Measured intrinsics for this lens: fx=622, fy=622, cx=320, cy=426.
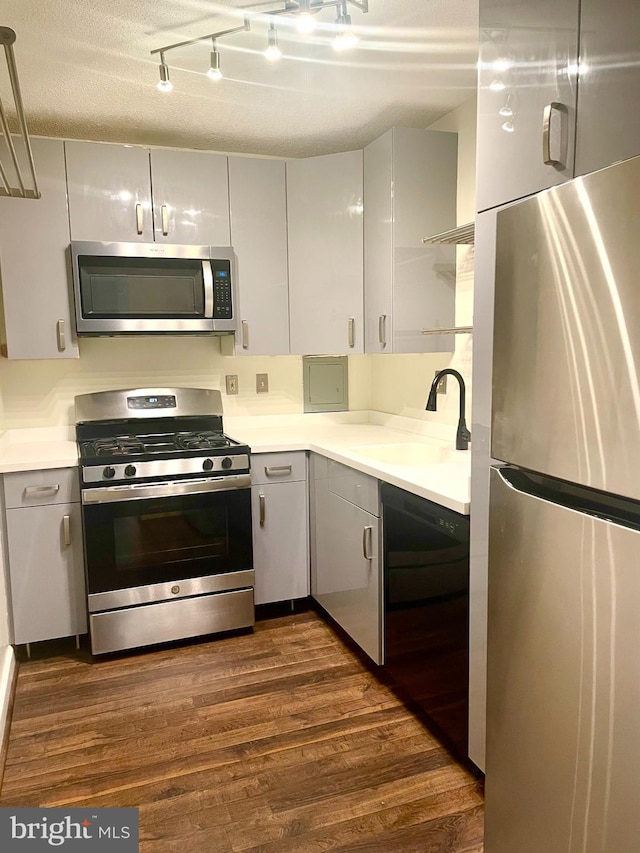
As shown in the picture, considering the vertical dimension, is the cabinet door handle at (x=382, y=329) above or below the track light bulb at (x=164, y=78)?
below

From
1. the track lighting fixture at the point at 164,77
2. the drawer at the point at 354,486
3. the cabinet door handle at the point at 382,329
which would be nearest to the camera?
the track lighting fixture at the point at 164,77

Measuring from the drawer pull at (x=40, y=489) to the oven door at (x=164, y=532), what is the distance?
0.47 ft

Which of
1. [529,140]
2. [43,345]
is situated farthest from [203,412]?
[529,140]

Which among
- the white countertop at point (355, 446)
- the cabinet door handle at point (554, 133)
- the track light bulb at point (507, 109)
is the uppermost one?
the track light bulb at point (507, 109)

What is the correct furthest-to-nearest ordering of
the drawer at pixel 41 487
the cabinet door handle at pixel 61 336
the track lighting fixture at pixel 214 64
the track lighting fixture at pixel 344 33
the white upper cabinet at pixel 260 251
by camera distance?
the white upper cabinet at pixel 260 251 → the cabinet door handle at pixel 61 336 → the drawer at pixel 41 487 → the track lighting fixture at pixel 214 64 → the track lighting fixture at pixel 344 33

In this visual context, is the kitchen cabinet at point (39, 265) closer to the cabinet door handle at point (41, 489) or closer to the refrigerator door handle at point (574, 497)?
the cabinet door handle at point (41, 489)

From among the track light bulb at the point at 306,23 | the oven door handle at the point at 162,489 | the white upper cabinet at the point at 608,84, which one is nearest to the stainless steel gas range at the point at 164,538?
the oven door handle at the point at 162,489

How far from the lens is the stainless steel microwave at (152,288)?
280 cm

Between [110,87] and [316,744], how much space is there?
259cm

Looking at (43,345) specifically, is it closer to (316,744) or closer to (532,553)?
(316,744)

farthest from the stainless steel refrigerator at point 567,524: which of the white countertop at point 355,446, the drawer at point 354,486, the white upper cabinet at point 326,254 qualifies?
the white upper cabinet at point 326,254

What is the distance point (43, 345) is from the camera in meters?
2.83

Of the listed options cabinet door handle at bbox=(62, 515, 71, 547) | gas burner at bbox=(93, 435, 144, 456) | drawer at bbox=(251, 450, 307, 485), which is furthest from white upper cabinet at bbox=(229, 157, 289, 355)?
cabinet door handle at bbox=(62, 515, 71, 547)

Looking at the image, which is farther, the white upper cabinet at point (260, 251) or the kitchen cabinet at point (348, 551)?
the white upper cabinet at point (260, 251)
